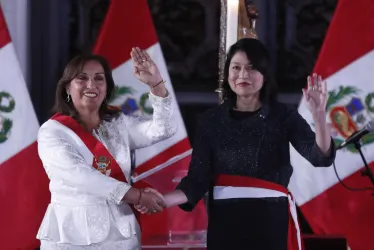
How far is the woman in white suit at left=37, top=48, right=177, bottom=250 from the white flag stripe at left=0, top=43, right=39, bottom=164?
87cm

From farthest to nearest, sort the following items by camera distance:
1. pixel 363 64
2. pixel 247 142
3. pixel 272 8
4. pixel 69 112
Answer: pixel 272 8 < pixel 363 64 < pixel 69 112 < pixel 247 142

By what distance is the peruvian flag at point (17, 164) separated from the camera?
2.73m

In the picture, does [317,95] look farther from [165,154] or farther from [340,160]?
[165,154]

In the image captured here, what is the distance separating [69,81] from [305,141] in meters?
0.70

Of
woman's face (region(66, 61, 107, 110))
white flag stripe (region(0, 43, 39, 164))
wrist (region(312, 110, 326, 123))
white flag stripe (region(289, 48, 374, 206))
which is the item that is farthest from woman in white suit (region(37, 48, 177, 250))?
white flag stripe (region(289, 48, 374, 206))

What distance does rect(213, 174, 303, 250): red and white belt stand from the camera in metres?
1.76

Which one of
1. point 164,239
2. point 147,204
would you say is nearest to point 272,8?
point 164,239

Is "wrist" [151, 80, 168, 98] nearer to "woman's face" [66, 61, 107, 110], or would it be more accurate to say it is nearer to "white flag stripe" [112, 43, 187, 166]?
"woman's face" [66, 61, 107, 110]

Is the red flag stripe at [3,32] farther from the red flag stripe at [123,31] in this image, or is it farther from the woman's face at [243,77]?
the woman's face at [243,77]

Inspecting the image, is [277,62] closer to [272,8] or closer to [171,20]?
[272,8]

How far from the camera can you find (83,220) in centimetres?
178

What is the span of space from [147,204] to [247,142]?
33 centimetres

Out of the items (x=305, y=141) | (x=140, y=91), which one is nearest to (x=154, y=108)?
(x=305, y=141)

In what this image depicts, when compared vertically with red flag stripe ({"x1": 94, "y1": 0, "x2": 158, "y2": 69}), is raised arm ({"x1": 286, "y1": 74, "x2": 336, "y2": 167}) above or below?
below
